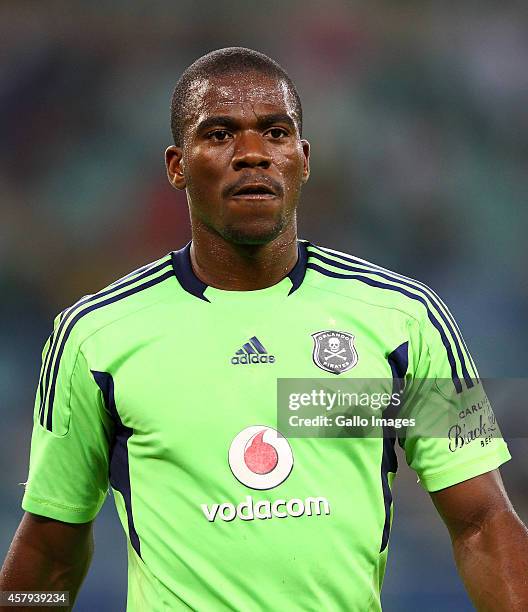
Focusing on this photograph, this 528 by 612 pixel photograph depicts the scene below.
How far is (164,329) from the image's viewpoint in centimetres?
274

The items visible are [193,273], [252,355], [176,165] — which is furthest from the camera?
[176,165]

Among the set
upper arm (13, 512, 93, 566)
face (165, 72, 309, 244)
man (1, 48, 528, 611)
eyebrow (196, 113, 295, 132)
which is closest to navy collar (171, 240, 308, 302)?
man (1, 48, 528, 611)

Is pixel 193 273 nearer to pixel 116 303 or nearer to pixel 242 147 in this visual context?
pixel 116 303

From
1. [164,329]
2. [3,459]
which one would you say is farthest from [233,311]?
[3,459]

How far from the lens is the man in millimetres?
2555

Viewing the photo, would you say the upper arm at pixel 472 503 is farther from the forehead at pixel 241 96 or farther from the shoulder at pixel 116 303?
the forehead at pixel 241 96

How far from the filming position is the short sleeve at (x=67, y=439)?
8.95 feet

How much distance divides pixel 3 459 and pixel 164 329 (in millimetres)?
3699

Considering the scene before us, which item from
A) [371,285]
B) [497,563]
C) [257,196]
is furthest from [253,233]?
[497,563]

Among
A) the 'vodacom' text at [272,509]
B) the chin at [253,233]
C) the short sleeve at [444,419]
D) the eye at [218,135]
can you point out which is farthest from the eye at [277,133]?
the 'vodacom' text at [272,509]

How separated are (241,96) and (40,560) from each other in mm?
1263

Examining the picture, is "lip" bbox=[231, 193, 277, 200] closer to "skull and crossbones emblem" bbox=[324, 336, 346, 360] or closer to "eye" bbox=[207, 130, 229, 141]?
"eye" bbox=[207, 130, 229, 141]

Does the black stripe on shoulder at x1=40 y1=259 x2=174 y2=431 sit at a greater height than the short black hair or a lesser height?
lesser

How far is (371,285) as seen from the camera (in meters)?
2.81
